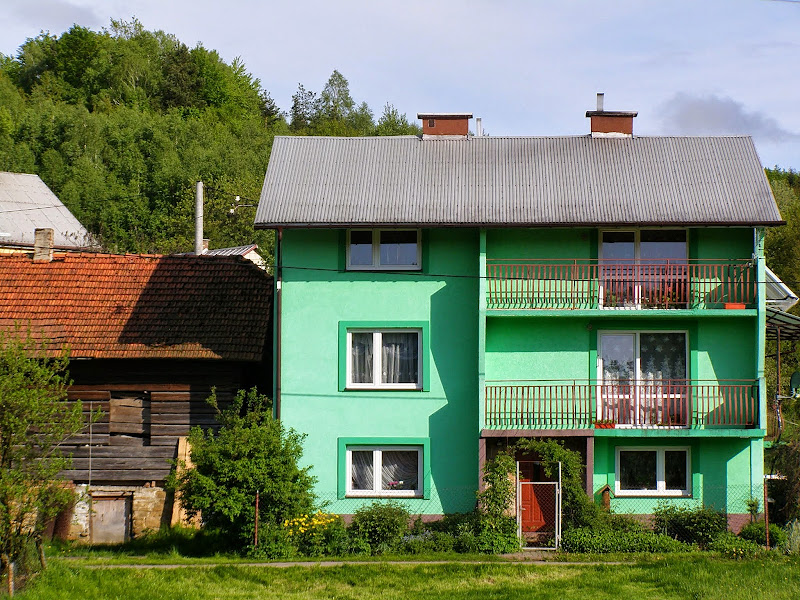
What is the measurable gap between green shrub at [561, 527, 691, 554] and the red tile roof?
7.72 metres

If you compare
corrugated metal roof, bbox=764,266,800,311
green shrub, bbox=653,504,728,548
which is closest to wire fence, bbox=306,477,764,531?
green shrub, bbox=653,504,728,548

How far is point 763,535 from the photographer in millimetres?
20047

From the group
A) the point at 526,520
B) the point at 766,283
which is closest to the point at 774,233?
the point at 766,283

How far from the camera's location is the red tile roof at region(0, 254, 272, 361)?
2244 cm

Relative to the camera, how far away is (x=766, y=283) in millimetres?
21891

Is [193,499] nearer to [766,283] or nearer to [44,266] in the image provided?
[44,266]

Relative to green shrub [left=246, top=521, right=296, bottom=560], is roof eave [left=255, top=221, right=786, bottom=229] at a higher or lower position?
higher

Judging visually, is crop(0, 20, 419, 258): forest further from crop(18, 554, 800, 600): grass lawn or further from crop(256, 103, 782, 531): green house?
crop(18, 554, 800, 600): grass lawn

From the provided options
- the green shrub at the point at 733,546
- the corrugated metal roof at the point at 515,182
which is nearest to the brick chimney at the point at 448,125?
the corrugated metal roof at the point at 515,182

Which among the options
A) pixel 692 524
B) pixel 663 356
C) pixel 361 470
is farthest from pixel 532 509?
pixel 663 356

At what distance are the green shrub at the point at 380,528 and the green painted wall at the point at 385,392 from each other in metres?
1.11

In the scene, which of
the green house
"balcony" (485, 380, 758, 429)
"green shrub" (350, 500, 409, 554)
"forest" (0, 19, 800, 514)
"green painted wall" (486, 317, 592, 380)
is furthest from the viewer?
"forest" (0, 19, 800, 514)

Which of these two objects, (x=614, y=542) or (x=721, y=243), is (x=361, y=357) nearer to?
(x=614, y=542)

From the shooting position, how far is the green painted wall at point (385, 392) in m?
21.6
